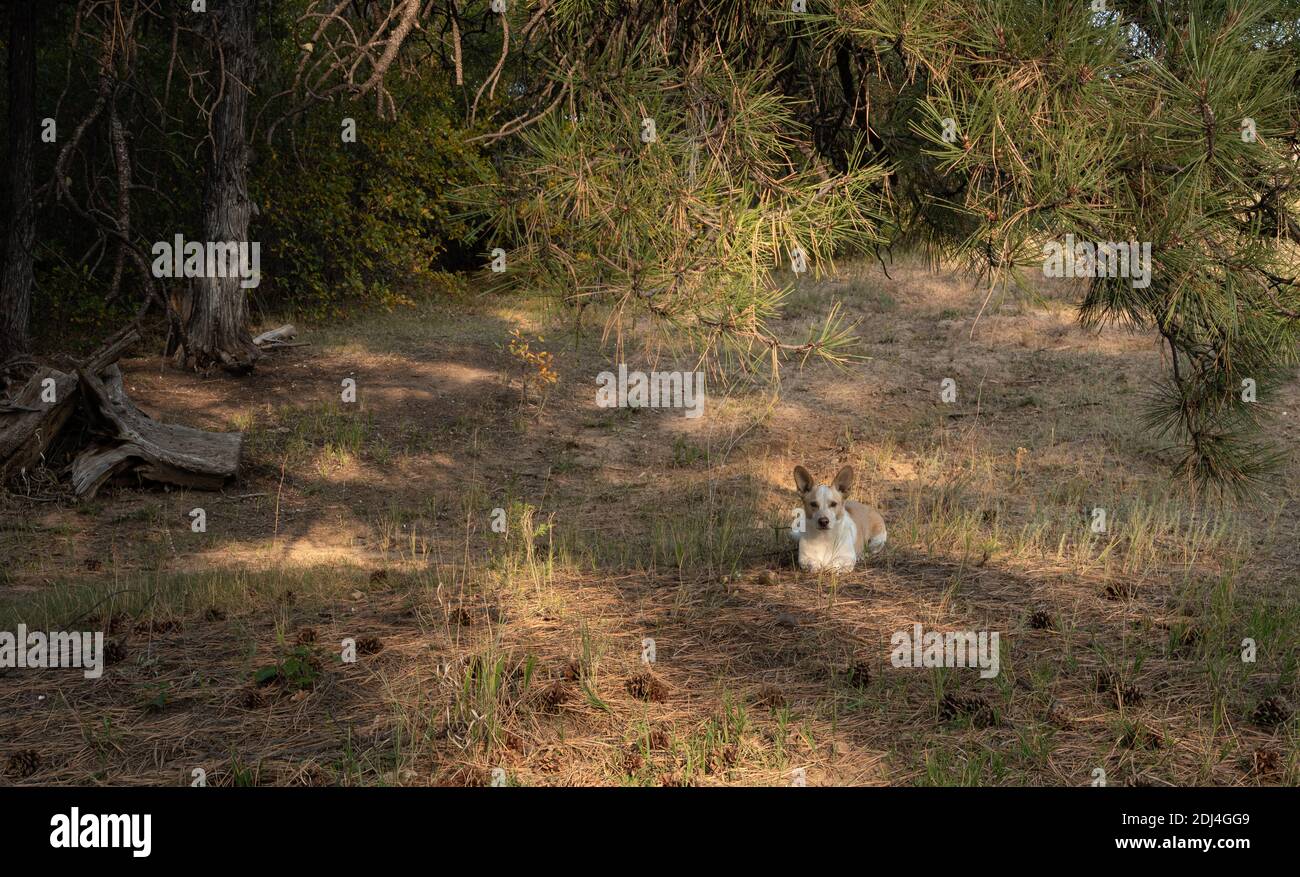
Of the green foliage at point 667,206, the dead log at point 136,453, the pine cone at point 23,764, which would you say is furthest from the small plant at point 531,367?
the pine cone at point 23,764

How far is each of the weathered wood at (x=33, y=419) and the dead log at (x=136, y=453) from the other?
0.21 m

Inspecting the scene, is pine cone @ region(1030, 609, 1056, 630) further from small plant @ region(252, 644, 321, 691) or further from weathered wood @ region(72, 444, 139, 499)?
weathered wood @ region(72, 444, 139, 499)

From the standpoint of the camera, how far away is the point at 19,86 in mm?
11367

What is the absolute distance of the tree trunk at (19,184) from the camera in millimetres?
11219

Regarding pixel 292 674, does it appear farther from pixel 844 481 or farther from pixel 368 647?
pixel 844 481

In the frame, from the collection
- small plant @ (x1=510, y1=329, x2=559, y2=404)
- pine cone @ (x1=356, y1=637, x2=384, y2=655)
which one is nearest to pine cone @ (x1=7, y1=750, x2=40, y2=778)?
pine cone @ (x1=356, y1=637, x2=384, y2=655)

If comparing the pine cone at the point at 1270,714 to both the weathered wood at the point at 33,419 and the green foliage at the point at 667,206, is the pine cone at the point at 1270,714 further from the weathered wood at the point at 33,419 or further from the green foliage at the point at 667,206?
the weathered wood at the point at 33,419

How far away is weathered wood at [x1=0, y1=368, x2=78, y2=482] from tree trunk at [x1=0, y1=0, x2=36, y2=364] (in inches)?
87.8

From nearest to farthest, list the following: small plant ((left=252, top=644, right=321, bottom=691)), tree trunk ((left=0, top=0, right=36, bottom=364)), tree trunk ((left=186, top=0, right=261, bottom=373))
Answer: small plant ((left=252, top=644, right=321, bottom=691)) < tree trunk ((left=0, top=0, right=36, bottom=364)) < tree trunk ((left=186, top=0, right=261, bottom=373))

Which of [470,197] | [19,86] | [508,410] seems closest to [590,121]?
[470,197]

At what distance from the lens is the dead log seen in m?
9.16

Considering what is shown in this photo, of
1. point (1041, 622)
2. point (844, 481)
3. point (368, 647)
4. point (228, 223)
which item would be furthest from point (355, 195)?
point (1041, 622)

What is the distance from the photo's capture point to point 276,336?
14.1 m

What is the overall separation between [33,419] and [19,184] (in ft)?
12.5
